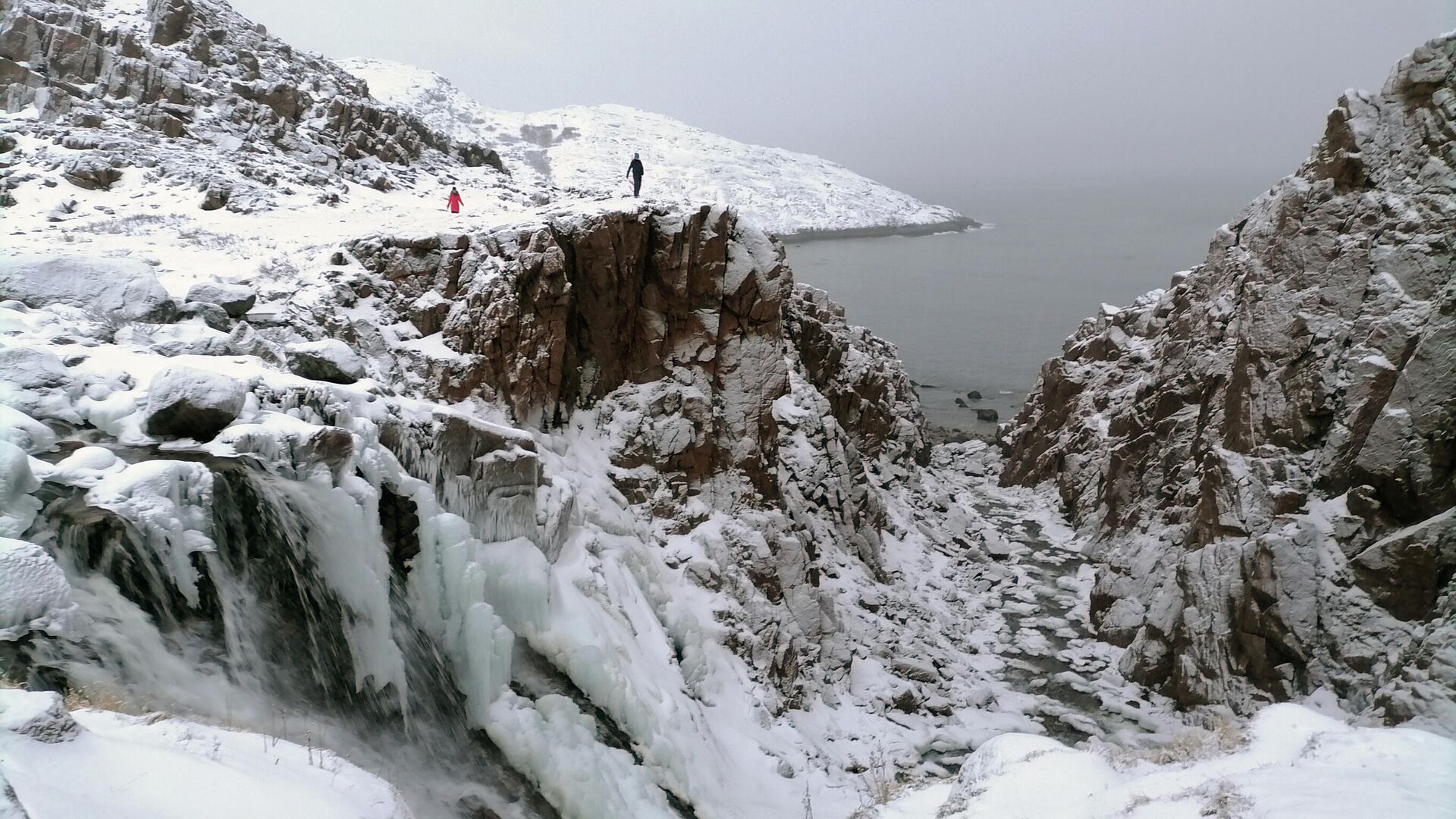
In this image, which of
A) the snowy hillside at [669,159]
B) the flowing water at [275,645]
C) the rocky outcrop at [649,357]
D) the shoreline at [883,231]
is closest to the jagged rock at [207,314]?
the rocky outcrop at [649,357]

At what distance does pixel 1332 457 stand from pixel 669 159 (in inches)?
5400

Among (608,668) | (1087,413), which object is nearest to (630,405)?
(608,668)

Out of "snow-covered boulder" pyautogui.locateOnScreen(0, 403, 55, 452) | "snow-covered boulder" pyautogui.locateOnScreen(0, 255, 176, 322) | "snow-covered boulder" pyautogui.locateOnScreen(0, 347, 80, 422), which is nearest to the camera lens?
"snow-covered boulder" pyautogui.locateOnScreen(0, 403, 55, 452)

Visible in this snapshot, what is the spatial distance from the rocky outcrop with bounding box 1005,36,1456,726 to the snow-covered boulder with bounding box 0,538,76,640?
63.6 feet

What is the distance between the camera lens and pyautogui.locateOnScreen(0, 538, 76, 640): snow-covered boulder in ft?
18.2

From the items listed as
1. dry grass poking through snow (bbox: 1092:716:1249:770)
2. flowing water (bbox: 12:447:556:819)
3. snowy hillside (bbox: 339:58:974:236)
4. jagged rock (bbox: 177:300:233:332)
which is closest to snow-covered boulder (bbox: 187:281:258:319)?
jagged rock (bbox: 177:300:233:332)

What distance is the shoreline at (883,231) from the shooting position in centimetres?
12497

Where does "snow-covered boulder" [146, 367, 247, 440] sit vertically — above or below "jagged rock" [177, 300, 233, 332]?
below

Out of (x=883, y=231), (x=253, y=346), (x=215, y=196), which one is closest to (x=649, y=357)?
(x=253, y=346)

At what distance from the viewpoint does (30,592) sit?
18.6 feet

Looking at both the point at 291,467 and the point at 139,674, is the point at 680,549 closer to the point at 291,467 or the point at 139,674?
the point at 291,467

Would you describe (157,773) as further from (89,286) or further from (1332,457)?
(1332,457)

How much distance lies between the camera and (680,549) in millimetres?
17484

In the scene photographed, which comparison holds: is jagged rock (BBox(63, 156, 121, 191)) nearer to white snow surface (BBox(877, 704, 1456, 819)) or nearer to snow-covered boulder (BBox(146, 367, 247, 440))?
snow-covered boulder (BBox(146, 367, 247, 440))
